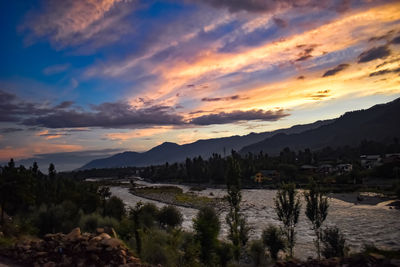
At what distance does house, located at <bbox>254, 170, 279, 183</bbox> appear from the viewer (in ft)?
461

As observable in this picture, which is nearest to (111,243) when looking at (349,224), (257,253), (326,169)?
(257,253)

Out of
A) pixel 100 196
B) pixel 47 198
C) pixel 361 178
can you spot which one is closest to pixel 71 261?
pixel 100 196

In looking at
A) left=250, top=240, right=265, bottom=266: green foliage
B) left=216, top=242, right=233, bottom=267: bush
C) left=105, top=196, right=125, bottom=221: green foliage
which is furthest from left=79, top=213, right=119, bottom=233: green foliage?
left=250, top=240, right=265, bottom=266: green foliage

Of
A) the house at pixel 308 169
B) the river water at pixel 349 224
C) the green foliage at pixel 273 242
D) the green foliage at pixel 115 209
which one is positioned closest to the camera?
the green foliage at pixel 273 242

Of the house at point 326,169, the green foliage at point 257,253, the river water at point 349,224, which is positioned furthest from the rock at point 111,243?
the house at point 326,169

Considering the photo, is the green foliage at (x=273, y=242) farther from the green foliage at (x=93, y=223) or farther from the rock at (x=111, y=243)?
the rock at (x=111, y=243)

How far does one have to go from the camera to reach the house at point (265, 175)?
140375mm

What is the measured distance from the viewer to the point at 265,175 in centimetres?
14662

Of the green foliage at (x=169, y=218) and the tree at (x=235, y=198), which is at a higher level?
the tree at (x=235, y=198)

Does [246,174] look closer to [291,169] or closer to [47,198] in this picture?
[291,169]

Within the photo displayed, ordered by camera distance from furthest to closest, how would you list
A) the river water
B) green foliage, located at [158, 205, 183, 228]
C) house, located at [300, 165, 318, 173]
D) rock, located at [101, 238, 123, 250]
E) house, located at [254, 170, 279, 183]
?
house, located at [300, 165, 318, 173]
house, located at [254, 170, 279, 183]
green foliage, located at [158, 205, 183, 228]
the river water
rock, located at [101, 238, 123, 250]

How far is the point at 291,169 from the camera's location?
141 m

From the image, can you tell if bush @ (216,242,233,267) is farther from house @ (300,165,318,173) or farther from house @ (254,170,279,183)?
house @ (300,165,318,173)

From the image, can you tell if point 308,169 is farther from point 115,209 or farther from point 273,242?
point 273,242
